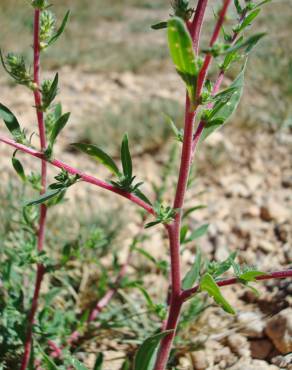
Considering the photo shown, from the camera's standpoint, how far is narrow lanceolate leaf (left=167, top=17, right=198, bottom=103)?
108cm

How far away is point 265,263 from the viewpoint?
2.56 metres

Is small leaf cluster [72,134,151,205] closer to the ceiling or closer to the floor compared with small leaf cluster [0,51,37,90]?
closer to the floor

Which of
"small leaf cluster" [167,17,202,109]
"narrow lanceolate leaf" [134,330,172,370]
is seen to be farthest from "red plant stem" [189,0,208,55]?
"narrow lanceolate leaf" [134,330,172,370]

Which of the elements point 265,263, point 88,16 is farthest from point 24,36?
point 265,263

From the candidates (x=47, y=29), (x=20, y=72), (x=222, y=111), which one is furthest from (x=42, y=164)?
(x=222, y=111)

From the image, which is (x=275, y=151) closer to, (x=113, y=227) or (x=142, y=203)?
(x=113, y=227)

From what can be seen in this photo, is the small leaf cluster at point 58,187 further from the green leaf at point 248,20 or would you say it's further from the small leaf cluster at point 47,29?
the green leaf at point 248,20

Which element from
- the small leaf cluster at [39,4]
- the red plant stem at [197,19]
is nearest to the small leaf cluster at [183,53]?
the red plant stem at [197,19]

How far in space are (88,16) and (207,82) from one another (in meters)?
9.21

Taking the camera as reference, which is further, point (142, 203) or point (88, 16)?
point (88, 16)

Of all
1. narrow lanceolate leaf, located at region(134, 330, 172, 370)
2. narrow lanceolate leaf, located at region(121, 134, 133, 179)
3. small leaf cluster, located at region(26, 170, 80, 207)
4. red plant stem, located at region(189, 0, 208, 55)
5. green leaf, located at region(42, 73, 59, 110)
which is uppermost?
green leaf, located at region(42, 73, 59, 110)

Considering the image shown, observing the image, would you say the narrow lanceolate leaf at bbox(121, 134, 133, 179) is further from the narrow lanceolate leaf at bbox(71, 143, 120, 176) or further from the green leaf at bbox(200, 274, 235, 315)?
the green leaf at bbox(200, 274, 235, 315)

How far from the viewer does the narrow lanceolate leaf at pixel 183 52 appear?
1.08 meters

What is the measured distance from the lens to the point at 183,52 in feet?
3.75
